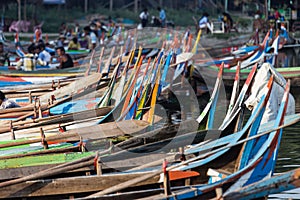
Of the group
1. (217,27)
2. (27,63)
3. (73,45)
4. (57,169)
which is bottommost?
(57,169)

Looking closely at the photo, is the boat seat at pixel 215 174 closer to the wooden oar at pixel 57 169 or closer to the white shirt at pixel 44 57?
the wooden oar at pixel 57 169

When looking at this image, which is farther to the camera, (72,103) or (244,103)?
(72,103)

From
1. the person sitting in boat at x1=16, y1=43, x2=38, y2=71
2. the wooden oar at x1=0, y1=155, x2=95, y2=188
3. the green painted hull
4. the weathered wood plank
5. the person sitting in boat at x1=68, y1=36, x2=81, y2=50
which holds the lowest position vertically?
the weathered wood plank

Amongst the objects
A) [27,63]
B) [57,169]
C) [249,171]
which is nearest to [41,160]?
[57,169]

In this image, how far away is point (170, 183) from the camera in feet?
17.6

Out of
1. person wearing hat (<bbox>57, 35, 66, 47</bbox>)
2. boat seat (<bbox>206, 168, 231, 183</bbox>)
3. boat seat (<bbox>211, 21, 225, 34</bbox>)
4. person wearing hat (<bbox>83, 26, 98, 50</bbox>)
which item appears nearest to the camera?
boat seat (<bbox>206, 168, 231, 183</bbox>)

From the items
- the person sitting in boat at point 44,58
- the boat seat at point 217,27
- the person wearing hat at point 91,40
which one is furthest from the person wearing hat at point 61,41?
the boat seat at point 217,27

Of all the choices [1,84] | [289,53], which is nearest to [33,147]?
[1,84]

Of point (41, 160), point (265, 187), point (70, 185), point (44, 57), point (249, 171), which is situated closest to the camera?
point (265, 187)

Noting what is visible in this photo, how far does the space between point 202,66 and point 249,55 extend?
1063 millimetres

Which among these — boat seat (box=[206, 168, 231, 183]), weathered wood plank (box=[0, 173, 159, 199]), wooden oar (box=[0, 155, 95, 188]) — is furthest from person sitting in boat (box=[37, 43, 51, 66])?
boat seat (box=[206, 168, 231, 183])

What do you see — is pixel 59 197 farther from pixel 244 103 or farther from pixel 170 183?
pixel 244 103

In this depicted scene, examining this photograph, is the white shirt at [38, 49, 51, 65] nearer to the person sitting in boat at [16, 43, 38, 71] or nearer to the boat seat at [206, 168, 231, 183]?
the person sitting in boat at [16, 43, 38, 71]

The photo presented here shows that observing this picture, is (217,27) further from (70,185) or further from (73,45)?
(70,185)
